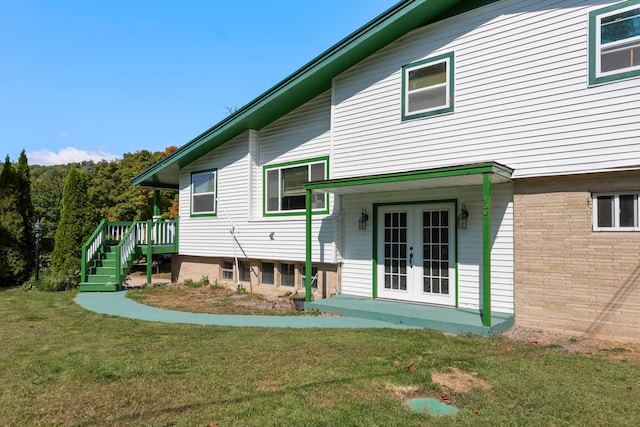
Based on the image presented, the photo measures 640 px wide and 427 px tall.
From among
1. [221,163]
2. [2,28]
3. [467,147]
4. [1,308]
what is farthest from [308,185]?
[2,28]

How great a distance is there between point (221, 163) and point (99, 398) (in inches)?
382

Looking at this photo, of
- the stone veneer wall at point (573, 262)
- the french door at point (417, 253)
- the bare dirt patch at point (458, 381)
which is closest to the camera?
the bare dirt patch at point (458, 381)

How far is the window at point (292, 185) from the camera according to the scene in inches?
420

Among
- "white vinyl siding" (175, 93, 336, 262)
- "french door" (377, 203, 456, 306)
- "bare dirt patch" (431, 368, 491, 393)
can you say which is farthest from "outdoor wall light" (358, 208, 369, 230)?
"bare dirt patch" (431, 368, 491, 393)

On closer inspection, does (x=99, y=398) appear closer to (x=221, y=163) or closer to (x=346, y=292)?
(x=346, y=292)

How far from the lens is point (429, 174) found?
725 centimetres

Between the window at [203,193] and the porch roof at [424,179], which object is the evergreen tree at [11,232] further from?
the porch roof at [424,179]

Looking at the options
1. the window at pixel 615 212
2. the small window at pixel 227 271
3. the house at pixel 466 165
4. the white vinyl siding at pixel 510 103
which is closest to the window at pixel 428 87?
the house at pixel 466 165

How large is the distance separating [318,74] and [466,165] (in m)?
4.73

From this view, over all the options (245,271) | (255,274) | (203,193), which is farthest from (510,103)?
(203,193)

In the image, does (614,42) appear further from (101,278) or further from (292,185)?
(101,278)

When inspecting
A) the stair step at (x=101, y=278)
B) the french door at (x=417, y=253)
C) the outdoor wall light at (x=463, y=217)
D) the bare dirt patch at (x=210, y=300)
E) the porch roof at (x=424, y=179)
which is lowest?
the bare dirt patch at (x=210, y=300)

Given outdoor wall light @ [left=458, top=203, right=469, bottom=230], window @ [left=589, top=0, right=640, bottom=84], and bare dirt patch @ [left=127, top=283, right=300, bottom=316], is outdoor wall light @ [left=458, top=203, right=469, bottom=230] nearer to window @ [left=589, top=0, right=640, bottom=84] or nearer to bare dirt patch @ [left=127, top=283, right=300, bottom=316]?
window @ [left=589, top=0, right=640, bottom=84]

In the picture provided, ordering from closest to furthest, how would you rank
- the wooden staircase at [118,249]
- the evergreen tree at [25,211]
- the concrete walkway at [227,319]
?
the concrete walkway at [227,319] < the wooden staircase at [118,249] < the evergreen tree at [25,211]
